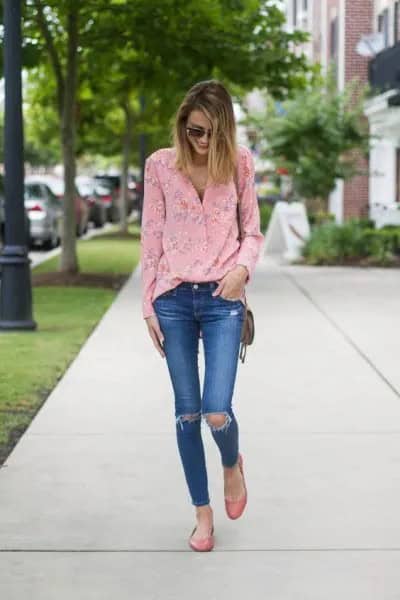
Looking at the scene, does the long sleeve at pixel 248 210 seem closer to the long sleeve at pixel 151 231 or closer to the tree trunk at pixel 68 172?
the long sleeve at pixel 151 231

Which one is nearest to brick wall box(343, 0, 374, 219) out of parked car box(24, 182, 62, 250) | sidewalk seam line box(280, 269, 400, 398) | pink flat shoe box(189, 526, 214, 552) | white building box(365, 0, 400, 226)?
white building box(365, 0, 400, 226)

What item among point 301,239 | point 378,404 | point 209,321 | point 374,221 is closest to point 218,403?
point 209,321

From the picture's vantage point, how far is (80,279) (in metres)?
18.5

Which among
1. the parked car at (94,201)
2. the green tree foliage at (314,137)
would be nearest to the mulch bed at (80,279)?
the green tree foliage at (314,137)

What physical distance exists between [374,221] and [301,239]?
21.4ft

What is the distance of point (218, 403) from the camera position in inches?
198

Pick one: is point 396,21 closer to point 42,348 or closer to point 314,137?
point 314,137

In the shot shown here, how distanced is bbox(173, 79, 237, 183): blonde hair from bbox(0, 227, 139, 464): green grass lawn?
8.31 ft

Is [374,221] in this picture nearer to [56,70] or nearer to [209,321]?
[56,70]

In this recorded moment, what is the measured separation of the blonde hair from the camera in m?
4.91

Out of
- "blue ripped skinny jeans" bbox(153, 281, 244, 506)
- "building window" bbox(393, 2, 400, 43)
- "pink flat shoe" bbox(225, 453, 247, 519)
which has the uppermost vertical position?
"building window" bbox(393, 2, 400, 43)

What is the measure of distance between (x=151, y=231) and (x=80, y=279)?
1346 centimetres

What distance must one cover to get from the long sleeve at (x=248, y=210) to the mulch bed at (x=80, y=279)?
12.6 meters

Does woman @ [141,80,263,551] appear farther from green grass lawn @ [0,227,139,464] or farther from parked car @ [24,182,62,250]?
parked car @ [24,182,62,250]
